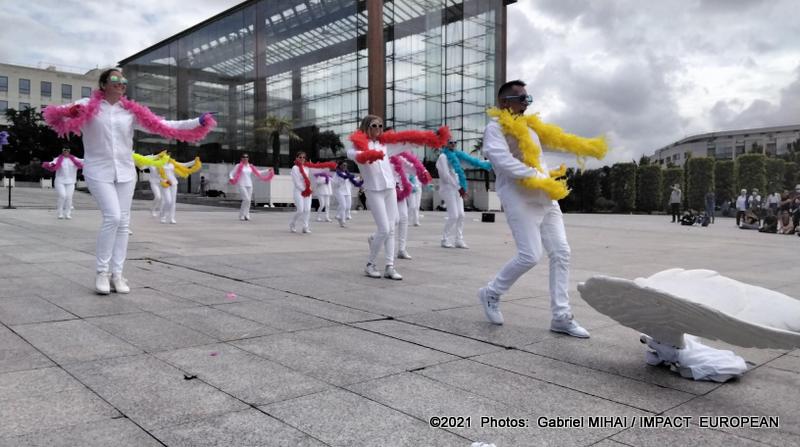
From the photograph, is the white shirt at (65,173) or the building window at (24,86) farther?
the building window at (24,86)

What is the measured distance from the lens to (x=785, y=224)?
2142 centimetres

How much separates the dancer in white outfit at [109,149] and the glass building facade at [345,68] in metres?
41.9

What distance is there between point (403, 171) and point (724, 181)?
48.1 meters

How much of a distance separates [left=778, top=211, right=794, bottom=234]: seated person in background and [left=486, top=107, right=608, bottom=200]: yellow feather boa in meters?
20.0

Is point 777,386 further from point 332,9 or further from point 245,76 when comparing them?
point 245,76

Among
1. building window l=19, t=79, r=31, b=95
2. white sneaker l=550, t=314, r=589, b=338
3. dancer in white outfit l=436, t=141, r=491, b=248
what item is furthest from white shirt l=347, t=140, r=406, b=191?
building window l=19, t=79, r=31, b=95

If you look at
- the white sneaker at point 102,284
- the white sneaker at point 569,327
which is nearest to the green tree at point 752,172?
the white sneaker at point 569,327

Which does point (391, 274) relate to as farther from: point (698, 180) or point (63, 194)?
point (698, 180)

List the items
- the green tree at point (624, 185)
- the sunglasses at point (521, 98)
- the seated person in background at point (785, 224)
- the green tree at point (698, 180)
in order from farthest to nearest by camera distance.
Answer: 1. the green tree at point (624, 185)
2. the green tree at point (698, 180)
3. the seated person in background at point (785, 224)
4. the sunglasses at point (521, 98)

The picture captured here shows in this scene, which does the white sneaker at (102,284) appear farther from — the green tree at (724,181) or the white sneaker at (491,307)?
the green tree at (724,181)

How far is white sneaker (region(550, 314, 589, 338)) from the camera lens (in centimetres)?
467

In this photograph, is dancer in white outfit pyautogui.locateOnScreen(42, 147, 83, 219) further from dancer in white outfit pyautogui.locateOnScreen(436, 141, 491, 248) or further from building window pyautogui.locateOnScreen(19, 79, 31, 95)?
building window pyautogui.locateOnScreen(19, 79, 31, 95)

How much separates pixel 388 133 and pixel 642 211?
156 feet

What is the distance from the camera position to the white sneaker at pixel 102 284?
19.1ft
